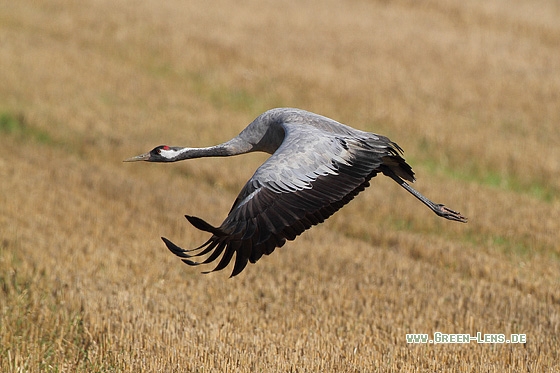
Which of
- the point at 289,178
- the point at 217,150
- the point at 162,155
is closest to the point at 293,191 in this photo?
the point at 289,178

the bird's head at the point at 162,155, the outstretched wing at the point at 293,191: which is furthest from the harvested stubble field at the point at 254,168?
the bird's head at the point at 162,155

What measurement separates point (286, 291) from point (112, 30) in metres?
14.0

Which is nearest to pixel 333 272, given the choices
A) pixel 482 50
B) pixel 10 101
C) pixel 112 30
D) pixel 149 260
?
pixel 149 260

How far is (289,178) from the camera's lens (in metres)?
5.34

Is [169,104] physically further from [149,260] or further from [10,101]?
[149,260]

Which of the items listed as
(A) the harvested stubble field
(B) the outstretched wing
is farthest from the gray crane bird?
(A) the harvested stubble field

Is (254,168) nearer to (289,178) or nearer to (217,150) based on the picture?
(217,150)

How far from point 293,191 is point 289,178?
10 cm

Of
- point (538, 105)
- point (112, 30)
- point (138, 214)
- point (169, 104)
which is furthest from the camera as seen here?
point (112, 30)

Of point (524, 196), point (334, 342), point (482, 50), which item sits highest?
point (482, 50)

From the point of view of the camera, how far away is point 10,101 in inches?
626

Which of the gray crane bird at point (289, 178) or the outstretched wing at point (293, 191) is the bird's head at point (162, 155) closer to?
the gray crane bird at point (289, 178)

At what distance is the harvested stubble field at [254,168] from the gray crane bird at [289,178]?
1.26 metres

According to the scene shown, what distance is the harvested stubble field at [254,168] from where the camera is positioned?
21.6ft
